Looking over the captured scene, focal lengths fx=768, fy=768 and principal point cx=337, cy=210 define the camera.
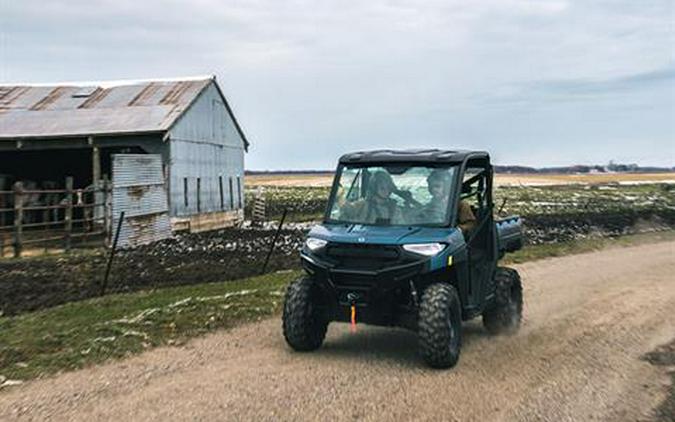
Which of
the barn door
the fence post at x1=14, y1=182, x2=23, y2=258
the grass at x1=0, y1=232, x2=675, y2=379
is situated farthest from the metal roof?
the grass at x1=0, y1=232, x2=675, y2=379

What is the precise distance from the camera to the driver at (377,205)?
916 cm

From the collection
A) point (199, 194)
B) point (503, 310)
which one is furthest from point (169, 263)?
point (199, 194)

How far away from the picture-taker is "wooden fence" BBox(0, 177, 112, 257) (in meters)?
21.3

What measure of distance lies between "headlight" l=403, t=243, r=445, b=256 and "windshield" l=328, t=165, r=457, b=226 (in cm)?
59

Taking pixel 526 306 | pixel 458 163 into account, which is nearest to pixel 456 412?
pixel 458 163

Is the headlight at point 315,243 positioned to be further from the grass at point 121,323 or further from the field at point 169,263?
the field at point 169,263

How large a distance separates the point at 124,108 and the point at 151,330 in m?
21.0

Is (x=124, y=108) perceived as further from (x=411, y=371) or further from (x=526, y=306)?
(x=411, y=371)

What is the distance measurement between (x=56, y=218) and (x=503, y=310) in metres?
23.1

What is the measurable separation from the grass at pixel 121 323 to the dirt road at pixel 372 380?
429 millimetres

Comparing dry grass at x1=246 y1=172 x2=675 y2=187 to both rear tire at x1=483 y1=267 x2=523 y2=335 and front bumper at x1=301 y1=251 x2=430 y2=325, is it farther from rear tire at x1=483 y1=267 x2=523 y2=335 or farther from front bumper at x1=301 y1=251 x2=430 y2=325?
front bumper at x1=301 y1=251 x2=430 y2=325

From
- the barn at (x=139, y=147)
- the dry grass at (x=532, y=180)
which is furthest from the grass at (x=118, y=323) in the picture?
the dry grass at (x=532, y=180)

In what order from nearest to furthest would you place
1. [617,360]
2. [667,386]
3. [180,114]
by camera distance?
[667,386] < [617,360] < [180,114]

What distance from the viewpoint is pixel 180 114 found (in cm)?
2883
